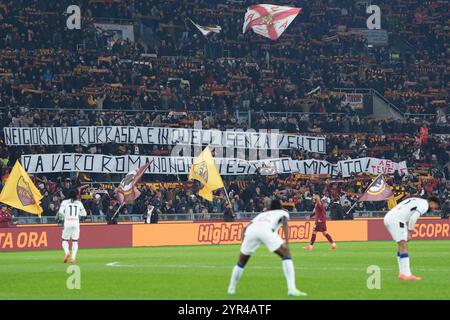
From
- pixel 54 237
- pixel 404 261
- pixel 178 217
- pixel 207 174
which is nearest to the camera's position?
pixel 404 261

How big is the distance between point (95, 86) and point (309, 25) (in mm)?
19254

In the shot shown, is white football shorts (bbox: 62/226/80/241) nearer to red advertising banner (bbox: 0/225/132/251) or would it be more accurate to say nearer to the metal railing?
red advertising banner (bbox: 0/225/132/251)

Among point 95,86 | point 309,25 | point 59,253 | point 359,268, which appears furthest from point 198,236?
point 309,25

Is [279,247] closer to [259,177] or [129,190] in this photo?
[129,190]

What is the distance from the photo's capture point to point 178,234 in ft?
155

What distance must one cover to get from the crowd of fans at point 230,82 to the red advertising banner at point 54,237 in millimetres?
2263

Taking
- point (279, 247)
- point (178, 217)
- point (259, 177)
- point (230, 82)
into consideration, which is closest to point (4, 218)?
point (178, 217)

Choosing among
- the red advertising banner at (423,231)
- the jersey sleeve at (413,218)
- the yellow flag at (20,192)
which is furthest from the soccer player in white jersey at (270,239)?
the red advertising banner at (423,231)

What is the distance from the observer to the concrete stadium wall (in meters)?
42.3

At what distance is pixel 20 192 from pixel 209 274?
16601 millimetres

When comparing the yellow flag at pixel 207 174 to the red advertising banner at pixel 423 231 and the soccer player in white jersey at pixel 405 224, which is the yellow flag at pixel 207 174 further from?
the soccer player in white jersey at pixel 405 224

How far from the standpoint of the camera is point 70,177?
5097cm

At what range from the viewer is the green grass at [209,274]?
2189cm
